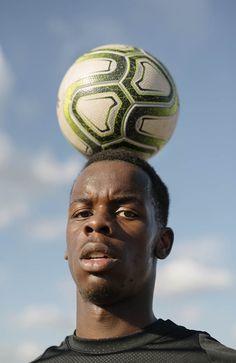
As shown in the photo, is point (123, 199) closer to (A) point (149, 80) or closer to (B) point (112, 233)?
(B) point (112, 233)

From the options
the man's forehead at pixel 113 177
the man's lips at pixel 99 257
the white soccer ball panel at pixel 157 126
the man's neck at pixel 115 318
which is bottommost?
the man's neck at pixel 115 318

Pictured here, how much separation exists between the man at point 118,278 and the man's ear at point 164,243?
0.5 inches

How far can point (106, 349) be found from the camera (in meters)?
4.75

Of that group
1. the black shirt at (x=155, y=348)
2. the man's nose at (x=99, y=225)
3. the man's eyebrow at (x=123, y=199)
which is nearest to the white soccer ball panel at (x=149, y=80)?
the man's eyebrow at (x=123, y=199)

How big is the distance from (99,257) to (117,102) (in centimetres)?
189

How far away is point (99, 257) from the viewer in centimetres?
466

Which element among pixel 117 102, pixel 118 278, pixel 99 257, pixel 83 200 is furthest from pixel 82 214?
pixel 117 102

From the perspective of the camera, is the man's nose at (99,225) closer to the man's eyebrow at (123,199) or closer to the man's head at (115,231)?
the man's head at (115,231)

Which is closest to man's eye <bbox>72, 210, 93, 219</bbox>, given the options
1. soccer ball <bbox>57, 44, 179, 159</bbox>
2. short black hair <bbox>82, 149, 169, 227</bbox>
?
short black hair <bbox>82, 149, 169, 227</bbox>

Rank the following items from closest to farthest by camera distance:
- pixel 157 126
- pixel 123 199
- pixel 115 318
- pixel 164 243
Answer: pixel 115 318 → pixel 123 199 → pixel 164 243 → pixel 157 126

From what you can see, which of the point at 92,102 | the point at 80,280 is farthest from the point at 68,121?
the point at 80,280

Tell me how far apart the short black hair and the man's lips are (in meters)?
0.80

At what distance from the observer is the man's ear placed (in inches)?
203

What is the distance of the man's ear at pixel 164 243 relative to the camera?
5168mm
